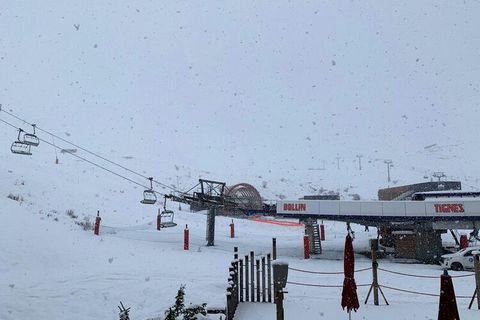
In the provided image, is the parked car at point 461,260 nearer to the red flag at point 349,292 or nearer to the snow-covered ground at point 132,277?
the snow-covered ground at point 132,277

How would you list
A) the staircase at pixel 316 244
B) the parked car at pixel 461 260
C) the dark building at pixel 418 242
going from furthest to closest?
the staircase at pixel 316 244 < the dark building at pixel 418 242 < the parked car at pixel 461 260

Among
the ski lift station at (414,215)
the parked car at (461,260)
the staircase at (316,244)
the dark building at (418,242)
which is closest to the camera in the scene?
the parked car at (461,260)

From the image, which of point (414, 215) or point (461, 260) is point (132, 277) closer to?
point (461, 260)

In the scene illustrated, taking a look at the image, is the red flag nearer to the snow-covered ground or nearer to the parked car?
the snow-covered ground

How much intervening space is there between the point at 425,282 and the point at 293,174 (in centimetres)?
7621

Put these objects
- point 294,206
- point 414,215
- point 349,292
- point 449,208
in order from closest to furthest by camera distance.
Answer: point 349,292 → point 449,208 → point 414,215 → point 294,206

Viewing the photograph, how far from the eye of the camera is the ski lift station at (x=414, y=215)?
948 inches

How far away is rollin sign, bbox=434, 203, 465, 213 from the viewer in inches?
938

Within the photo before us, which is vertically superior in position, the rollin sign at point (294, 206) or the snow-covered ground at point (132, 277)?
the rollin sign at point (294, 206)

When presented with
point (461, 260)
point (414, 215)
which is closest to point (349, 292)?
point (461, 260)

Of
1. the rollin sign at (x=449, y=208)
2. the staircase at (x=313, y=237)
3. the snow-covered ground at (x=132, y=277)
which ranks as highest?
the rollin sign at (x=449, y=208)

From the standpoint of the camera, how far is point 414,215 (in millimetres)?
24781

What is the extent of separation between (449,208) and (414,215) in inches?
76.6

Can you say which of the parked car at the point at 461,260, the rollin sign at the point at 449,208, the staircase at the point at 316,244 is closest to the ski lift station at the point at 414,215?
the rollin sign at the point at 449,208
